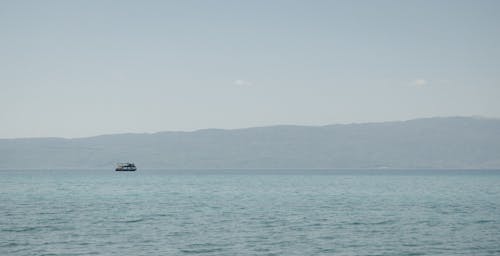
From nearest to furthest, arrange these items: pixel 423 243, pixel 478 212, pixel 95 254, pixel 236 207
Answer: pixel 95 254 < pixel 423 243 < pixel 478 212 < pixel 236 207

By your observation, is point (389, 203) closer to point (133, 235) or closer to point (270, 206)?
point (270, 206)

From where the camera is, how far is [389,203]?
81.3 meters

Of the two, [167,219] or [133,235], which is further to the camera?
[167,219]

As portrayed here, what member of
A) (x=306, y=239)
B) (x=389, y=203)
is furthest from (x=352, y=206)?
(x=306, y=239)

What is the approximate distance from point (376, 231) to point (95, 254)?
2202 centimetres

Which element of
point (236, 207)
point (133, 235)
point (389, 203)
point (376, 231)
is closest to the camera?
point (133, 235)

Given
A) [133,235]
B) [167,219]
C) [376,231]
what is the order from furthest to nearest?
[167,219]
[376,231]
[133,235]

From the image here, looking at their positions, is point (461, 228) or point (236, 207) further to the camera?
point (236, 207)

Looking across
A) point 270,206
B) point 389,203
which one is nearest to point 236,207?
point 270,206

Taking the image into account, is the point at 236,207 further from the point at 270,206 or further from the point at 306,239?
the point at 306,239

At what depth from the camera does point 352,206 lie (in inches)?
2958

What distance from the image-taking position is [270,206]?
7538cm

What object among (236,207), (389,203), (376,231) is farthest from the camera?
(389,203)

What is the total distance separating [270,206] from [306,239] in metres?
31.2
